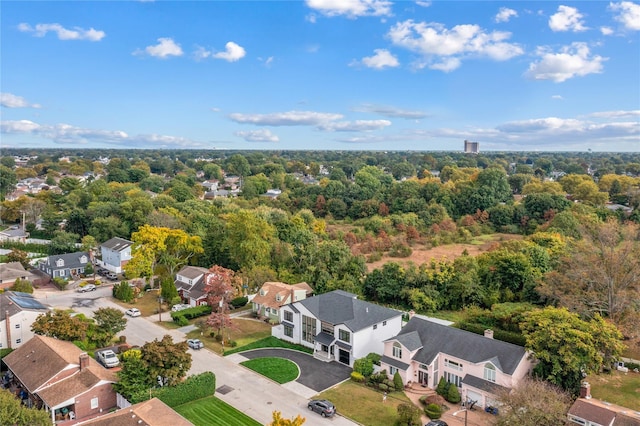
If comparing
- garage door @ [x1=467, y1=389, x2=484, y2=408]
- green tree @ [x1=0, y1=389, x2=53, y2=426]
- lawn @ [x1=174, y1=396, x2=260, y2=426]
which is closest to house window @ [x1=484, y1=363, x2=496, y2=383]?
garage door @ [x1=467, y1=389, x2=484, y2=408]

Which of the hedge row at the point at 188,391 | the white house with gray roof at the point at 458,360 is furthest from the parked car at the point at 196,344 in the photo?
the white house with gray roof at the point at 458,360

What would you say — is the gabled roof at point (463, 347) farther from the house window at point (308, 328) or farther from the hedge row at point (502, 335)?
the house window at point (308, 328)

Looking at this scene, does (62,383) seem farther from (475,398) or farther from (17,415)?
(475,398)

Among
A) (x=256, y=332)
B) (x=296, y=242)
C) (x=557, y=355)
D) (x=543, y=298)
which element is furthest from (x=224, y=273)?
(x=543, y=298)

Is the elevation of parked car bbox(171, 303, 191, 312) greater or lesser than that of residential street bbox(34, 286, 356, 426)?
lesser

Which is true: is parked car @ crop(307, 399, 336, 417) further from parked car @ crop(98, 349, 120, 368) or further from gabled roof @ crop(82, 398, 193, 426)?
parked car @ crop(98, 349, 120, 368)

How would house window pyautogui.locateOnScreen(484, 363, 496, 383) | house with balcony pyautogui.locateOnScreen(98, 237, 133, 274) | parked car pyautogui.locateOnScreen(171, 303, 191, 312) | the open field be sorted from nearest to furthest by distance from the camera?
house window pyautogui.locateOnScreen(484, 363, 496, 383) → parked car pyautogui.locateOnScreen(171, 303, 191, 312) → house with balcony pyautogui.locateOnScreen(98, 237, 133, 274) → the open field

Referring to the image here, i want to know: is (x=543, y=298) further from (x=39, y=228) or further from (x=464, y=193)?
(x=39, y=228)
